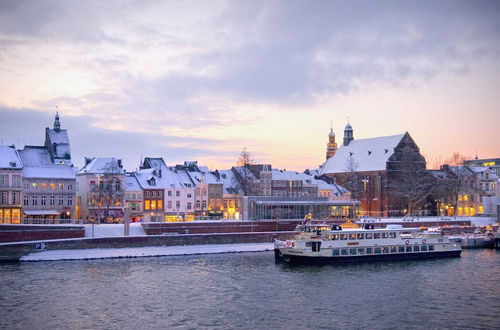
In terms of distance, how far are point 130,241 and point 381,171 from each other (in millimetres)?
76157

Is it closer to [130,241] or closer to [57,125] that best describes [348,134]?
[57,125]

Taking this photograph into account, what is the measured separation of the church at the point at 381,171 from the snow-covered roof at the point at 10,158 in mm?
71059

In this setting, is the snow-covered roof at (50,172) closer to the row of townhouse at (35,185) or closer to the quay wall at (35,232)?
the row of townhouse at (35,185)

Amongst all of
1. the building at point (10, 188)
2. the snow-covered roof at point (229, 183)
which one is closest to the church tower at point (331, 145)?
the snow-covered roof at point (229, 183)

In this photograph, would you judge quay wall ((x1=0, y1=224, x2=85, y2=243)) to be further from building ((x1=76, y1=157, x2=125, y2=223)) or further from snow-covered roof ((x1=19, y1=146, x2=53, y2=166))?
snow-covered roof ((x1=19, y1=146, x2=53, y2=166))

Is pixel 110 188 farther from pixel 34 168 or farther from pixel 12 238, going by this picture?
pixel 12 238

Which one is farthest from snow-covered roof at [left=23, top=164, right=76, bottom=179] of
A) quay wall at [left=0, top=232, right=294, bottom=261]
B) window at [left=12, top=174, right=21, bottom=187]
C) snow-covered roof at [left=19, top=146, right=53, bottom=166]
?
quay wall at [left=0, top=232, right=294, bottom=261]

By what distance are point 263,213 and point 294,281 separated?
35.3 metres

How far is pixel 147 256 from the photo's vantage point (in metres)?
72.9

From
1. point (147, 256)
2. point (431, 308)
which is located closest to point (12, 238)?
point (147, 256)

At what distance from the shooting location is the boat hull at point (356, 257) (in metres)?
68.7

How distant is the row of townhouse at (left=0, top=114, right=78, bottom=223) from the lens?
89312mm

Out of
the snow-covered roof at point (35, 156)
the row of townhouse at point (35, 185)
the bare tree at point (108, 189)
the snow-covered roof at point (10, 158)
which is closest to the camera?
the row of townhouse at point (35, 185)

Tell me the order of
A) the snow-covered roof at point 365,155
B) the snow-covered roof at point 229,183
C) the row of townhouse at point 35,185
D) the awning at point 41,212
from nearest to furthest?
the row of townhouse at point 35,185, the awning at point 41,212, the snow-covered roof at point 229,183, the snow-covered roof at point 365,155
